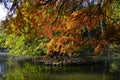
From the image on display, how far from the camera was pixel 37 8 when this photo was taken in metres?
8.44

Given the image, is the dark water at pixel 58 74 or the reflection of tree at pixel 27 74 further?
the reflection of tree at pixel 27 74

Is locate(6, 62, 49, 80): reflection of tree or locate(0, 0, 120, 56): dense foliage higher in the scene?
locate(0, 0, 120, 56): dense foliage

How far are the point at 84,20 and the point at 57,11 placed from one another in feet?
2.81

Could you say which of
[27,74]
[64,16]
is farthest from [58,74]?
[64,16]

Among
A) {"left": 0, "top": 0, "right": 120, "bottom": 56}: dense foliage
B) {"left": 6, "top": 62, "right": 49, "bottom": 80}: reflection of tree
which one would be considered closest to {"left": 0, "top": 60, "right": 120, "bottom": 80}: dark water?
{"left": 6, "top": 62, "right": 49, "bottom": 80}: reflection of tree

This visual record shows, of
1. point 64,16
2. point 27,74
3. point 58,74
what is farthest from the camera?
point 27,74

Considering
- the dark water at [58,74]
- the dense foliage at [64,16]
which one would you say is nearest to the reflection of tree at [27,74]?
the dark water at [58,74]

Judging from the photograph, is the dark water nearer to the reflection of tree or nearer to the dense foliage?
the reflection of tree

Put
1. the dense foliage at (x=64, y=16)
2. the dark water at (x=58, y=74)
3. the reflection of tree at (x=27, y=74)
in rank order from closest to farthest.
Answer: the dense foliage at (x=64, y=16) → the dark water at (x=58, y=74) → the reflection of tree at (x=27, y=74)

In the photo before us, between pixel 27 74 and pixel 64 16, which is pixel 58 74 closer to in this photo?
pixel 27 74

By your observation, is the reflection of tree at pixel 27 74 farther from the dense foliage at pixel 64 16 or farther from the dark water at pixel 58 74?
the dense foliage at pixel 64 16

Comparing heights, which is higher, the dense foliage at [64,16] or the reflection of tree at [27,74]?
the dense foliage at [64,16]

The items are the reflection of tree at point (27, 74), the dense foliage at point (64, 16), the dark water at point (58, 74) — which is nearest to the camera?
the dense foliage at point (64, 16)

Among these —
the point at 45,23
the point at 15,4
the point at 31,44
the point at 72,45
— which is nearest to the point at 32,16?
the point at 45,23
